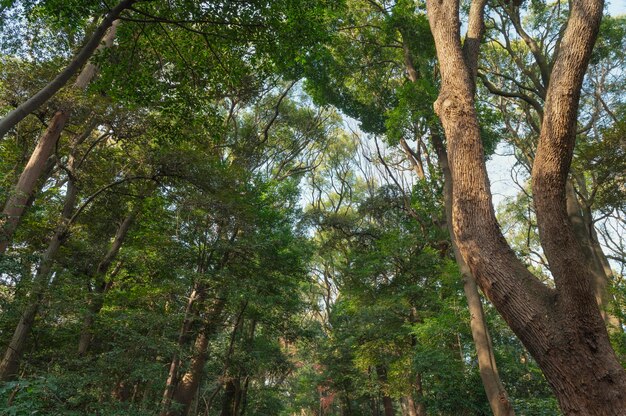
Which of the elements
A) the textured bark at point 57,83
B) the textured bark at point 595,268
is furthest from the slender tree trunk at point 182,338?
the textured bark at point 595,268

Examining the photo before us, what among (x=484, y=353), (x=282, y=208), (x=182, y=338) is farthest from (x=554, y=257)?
(x=282, y=208)

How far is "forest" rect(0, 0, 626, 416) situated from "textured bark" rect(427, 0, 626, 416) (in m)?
0.01

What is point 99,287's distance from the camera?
7.95m

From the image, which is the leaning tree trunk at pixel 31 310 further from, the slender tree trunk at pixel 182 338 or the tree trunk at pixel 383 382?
the tree trunk at pixel 383 382

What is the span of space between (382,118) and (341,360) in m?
9.68

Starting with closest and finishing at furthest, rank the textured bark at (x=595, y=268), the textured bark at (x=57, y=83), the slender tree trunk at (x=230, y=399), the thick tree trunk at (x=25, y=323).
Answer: the textured bark at (x=57, y=83)
the thick tree trunk at (x=25, y=323)
the textured bark at (x=595, y=268)
the slender tree trunk at (x=230, y=399)

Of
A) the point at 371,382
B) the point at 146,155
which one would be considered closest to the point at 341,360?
the point at 371,382

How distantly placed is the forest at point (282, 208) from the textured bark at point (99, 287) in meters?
0.08

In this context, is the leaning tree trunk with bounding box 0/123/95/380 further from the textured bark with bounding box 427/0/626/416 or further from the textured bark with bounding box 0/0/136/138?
the textured bark with bounding box 427/0/626/416

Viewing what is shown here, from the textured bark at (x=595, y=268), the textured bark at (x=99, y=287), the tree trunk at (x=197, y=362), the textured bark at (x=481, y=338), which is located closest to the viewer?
the textured bark at (x=481, y=338)

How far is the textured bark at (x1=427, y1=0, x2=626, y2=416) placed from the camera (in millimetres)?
1934

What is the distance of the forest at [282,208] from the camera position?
255 cm

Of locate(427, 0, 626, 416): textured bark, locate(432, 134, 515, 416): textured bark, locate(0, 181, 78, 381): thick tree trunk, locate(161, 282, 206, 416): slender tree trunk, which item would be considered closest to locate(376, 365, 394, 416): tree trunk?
locate(432, 134, 515, 416): textured bark

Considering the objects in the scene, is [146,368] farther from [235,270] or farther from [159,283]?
[235,270]
